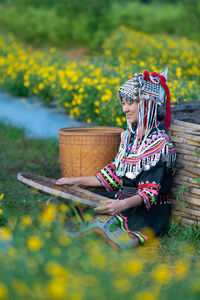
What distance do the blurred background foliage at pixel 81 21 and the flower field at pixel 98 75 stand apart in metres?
4.39

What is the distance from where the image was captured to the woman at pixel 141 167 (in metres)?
2.60

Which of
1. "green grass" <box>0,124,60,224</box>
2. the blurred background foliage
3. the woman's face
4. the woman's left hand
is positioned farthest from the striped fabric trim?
the blurred background foliage

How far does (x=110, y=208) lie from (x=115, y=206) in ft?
0.11

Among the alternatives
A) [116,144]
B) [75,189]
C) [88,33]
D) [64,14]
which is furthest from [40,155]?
[64,14]

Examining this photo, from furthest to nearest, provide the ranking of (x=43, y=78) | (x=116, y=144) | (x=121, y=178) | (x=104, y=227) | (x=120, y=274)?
(x=43, y=78), (x=116, y=144), (x=121, y=178), (x=104, y=227), (x=120, y=274)

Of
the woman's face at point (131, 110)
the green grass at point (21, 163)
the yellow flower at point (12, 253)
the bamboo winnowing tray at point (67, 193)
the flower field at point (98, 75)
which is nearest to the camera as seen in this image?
the yellow flower at point (12, 253)

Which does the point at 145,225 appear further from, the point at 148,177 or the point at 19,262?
the point at 19,262

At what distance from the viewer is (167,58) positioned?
283 inches

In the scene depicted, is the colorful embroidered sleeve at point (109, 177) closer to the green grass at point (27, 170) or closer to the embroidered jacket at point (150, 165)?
the embroidered jacket at point (150, 165)

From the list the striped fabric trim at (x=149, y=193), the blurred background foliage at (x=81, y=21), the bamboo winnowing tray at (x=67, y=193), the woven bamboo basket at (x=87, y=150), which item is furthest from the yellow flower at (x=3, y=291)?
the blurred background foliage at (x=81, y=21)

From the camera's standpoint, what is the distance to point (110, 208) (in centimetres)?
251

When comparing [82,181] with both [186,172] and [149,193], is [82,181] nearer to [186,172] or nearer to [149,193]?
[149,193]

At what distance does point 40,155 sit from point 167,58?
10.6 ft

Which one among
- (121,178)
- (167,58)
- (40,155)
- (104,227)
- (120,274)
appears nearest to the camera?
(120,274)
